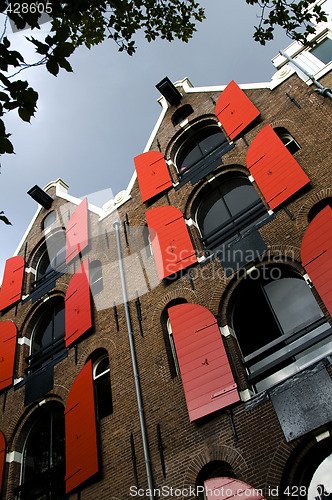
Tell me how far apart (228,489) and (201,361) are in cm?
253

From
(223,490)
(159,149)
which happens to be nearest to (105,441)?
(223,490)

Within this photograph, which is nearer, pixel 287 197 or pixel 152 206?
pixel 287 197

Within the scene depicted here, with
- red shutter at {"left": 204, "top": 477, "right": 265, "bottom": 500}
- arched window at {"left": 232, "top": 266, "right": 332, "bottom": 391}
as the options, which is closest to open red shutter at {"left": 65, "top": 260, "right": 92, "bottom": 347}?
arched window at {"left": 232, "top": 266, "right": 332, "bottom": 391}

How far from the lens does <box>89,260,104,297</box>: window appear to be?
44.0 ft

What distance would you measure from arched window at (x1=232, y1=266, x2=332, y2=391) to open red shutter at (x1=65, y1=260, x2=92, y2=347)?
4.72 m

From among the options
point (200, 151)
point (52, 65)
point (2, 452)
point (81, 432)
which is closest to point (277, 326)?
point (81, 432)

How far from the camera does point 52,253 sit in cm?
1708

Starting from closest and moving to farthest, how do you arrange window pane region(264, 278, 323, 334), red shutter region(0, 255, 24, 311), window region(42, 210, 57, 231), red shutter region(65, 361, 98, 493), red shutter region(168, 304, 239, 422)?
red shutter region(168, 304, 239, 422), window pane region(264, 278, 323, 334), red shutter region(65, 361, 98, 493), red shutter region(0, 255, 24, 311), window region(42, 210, 57, 231)

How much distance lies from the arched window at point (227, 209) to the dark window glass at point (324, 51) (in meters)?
5.44

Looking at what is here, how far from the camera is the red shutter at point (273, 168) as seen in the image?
10400 millimetres

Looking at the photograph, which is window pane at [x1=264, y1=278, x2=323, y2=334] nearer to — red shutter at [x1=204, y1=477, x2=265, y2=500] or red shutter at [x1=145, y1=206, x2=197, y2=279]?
red shutter at [x1=145, y1=206, x2=197, y2=279]

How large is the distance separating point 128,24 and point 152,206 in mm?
6714

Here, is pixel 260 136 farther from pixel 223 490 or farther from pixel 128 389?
pixel 223 490

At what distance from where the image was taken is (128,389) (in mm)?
10375
